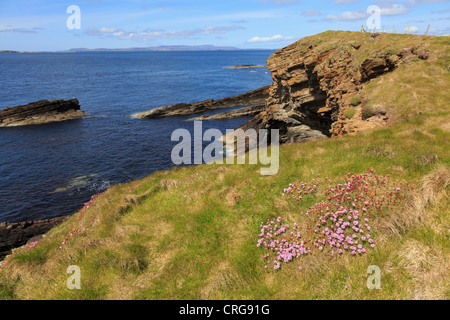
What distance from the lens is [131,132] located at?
49344 millimetres

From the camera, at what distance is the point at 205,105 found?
2616 inches

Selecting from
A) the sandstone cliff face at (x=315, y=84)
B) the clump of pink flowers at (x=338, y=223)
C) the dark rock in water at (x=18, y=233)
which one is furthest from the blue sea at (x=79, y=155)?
the clump of pink flowers at (x=338, y=223)

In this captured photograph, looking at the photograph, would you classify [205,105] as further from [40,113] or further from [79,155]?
[40,113]

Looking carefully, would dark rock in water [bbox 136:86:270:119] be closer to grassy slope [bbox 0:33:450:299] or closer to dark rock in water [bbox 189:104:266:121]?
dark rock in water [bbox 189:104:266:121]

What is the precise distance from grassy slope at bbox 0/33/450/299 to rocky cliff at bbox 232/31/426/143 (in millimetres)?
9554

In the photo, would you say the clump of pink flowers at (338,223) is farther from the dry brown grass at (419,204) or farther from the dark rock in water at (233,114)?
the dark rock in water at (233,114)

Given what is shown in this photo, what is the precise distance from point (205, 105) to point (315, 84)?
38921 millimetres

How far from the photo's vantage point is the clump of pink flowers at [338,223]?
23.7ft

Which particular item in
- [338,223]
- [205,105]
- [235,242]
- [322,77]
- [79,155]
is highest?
[322,77]

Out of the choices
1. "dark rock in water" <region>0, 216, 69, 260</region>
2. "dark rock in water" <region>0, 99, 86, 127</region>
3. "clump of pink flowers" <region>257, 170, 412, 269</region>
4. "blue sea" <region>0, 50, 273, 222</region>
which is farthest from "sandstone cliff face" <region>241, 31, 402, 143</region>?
"dark rock in water" <region>0, 99, 86, 127</region>

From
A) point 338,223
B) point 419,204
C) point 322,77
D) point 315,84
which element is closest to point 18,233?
point 338,223

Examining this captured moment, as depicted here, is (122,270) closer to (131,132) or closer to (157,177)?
(157,177)

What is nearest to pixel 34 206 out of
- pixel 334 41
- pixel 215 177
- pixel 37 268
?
pixel 37 268

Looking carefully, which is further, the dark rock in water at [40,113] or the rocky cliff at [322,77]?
the dark rock in water at [40,113]
